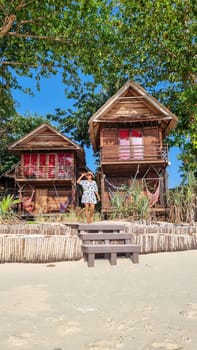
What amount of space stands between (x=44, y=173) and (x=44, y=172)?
8 centimetres

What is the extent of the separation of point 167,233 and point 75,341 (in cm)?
553

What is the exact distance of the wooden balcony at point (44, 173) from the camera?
20516mm

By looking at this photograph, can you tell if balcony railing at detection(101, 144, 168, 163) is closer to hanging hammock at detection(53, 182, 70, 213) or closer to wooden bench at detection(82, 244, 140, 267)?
hanging hammock at detection(53, 182, 70, 213)

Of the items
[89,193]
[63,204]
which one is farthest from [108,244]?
[63,204]

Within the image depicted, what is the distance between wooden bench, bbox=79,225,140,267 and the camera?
589 cm

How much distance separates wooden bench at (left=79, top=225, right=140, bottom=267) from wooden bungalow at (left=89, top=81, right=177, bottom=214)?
9.09m

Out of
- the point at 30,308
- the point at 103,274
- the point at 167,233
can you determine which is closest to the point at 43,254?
the point at 103,274

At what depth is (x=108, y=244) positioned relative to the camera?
651 centimetres

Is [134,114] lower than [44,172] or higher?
higher

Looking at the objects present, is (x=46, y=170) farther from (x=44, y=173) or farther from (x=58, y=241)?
(x=58, y=241)

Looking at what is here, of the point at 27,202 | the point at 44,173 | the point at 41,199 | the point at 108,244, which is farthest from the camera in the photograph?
the point at 41,199

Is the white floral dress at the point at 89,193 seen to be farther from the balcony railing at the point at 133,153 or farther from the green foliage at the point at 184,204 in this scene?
the balcony railing at the point at 133,153

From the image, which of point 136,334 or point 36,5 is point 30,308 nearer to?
point 136,334

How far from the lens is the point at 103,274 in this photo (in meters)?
5.10
